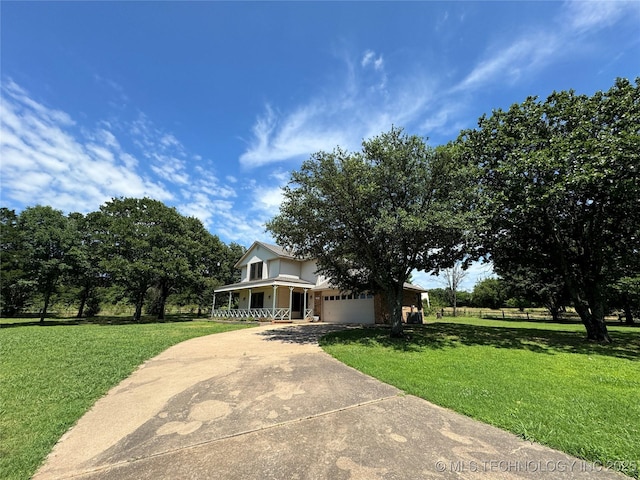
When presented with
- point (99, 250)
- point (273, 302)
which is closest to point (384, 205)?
point (273, 302)

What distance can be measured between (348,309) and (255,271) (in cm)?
958

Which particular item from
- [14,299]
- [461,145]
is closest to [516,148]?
[461,145]

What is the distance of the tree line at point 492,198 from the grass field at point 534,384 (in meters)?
3.52

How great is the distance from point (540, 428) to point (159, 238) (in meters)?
26.2

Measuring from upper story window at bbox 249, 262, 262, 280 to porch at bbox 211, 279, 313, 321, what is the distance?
4.14 ft

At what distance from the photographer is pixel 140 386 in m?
6.00

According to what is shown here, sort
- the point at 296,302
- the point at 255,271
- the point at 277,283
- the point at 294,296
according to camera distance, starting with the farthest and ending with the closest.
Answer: the point at 255,271 → the point at 296,302 → the point at 294,296 → the point at 277,283

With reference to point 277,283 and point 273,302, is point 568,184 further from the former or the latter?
point 273,302

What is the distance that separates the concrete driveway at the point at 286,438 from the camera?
300 cm

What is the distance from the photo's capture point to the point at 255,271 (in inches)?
1038

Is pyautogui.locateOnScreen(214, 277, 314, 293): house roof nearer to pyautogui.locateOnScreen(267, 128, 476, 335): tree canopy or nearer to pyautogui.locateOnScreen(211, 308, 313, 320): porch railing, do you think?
Answer: pyautogui.locateOnScreen(211, 308, 313, 320): porch railing

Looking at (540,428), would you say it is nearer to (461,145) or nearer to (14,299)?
(461,145)

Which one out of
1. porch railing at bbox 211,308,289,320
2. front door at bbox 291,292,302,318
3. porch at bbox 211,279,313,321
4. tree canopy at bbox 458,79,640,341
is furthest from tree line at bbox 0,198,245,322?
tree canopy at bbox 458,79,640,341

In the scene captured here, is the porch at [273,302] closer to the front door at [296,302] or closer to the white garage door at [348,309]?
the front door at [296,302]
